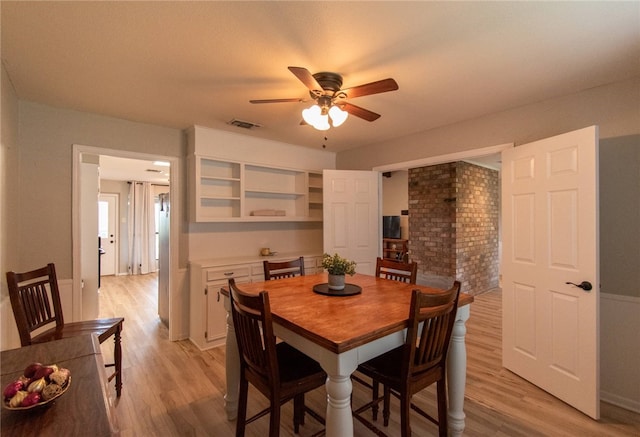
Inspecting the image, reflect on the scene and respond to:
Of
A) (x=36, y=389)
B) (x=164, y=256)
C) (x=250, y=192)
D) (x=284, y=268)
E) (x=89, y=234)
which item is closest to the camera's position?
(x=36, y=389)

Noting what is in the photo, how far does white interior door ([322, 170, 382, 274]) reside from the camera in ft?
13.1

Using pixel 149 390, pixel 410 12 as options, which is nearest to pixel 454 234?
pixel 410 12

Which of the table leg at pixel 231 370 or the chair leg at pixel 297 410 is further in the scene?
the table leg at pixel 231 370

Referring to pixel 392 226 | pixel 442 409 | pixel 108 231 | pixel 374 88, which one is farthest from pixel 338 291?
pixel 108 231

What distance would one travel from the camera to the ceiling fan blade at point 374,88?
1787mm

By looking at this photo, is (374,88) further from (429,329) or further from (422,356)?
(422,356)

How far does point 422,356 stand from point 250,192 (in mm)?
3024

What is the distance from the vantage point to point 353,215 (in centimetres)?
405

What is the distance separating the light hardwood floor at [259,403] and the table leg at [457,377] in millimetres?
193

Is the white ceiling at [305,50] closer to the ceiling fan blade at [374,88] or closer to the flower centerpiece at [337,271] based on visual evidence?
the ceiling fan blade at [374,88]

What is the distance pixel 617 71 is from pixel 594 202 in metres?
0.94

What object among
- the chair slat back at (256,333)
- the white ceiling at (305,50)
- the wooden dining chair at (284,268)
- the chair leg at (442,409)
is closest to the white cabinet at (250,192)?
the white ceiling at (305,50)

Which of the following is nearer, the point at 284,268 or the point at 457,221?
the point at 284,268

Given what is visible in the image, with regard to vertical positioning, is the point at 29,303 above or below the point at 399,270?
below
